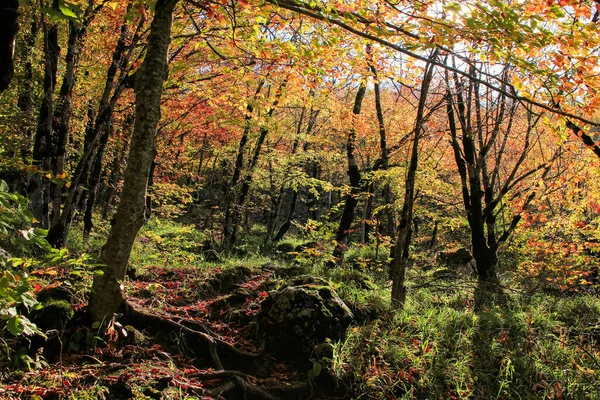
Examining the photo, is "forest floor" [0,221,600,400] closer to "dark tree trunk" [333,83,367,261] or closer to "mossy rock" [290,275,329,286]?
"mossy rock" [290,275,329,286]

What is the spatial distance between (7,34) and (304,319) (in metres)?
4.37

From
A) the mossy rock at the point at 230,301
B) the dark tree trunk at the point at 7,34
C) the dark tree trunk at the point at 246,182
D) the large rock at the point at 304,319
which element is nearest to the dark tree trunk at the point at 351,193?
the dark tree trunk at the point at 246,182

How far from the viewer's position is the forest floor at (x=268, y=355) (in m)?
3.39

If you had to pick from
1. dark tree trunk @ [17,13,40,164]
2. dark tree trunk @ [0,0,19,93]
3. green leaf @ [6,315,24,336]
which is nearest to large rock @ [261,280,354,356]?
green leaf @ [6,315,24,336]

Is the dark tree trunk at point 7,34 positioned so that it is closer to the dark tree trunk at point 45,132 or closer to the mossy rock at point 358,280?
the dark tree trunk at point 45,132

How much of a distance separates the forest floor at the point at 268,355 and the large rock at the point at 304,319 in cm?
18

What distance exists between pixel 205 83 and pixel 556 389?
9.48 m

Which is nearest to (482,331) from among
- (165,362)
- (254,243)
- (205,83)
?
(165,362)

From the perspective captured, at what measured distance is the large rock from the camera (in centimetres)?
493

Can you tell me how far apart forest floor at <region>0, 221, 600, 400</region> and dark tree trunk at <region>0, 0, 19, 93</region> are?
5.12 ft

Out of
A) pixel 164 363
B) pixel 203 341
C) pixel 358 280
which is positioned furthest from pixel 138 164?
pixel 358 280

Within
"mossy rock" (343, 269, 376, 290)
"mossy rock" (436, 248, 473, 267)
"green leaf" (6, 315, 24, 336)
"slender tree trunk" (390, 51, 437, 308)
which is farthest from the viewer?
"mossy rock" (436, 248, 473, 267)

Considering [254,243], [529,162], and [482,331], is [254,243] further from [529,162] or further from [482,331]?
[482,331]

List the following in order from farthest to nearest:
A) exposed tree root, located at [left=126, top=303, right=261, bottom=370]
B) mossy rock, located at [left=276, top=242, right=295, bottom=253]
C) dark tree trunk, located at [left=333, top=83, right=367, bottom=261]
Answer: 1. mossy rock, located at [left=276, top=242, right=295, bottom=253]
2. dark tree trunk, located at [left=333, top=83, right=367, bottom=261]
3. exposed tree root, located at [left=126, top=303, right=261, bottom=370]
